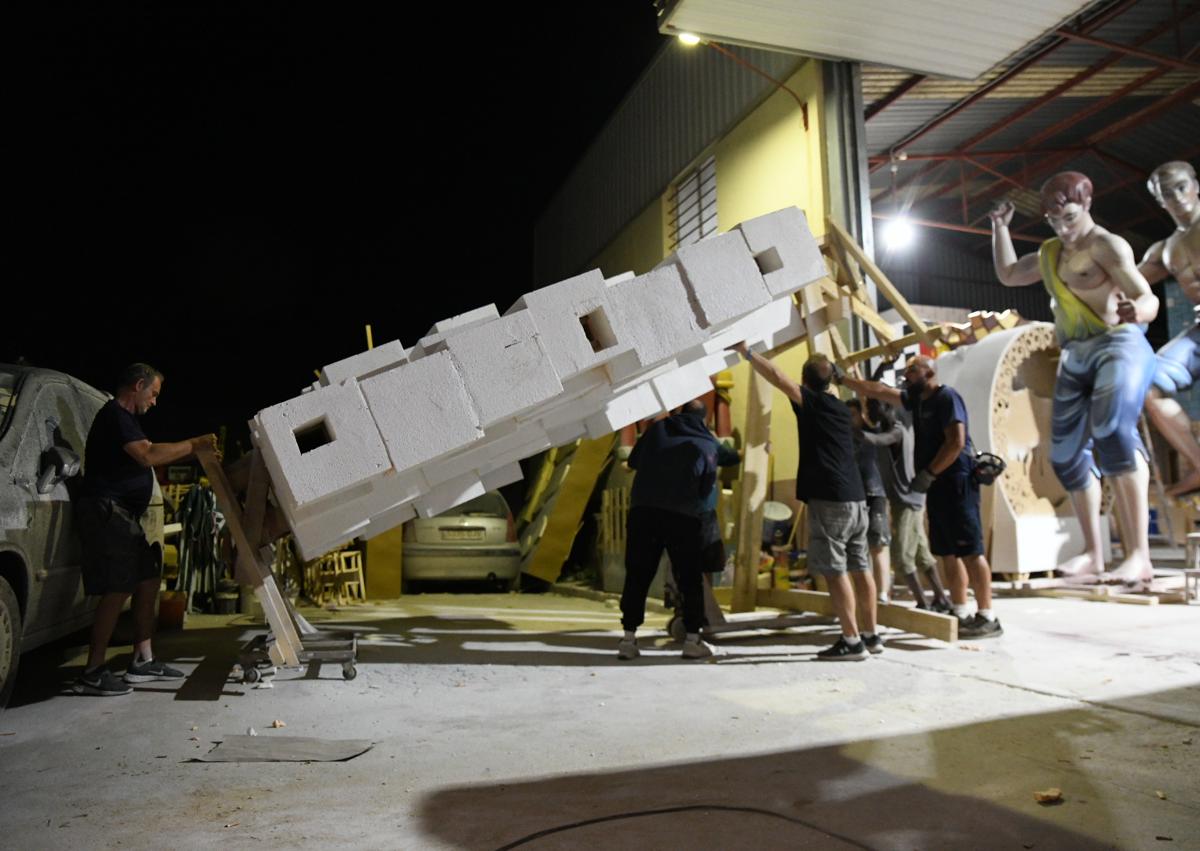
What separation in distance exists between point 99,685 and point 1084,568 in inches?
339

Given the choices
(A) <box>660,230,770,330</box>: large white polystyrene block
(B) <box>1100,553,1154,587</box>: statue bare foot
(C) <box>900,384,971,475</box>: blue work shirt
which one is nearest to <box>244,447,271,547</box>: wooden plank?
(A) <box>660,230,770,330</box>: large white polystyrene block

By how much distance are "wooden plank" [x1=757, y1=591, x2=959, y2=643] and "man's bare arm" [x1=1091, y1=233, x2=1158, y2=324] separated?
422cm

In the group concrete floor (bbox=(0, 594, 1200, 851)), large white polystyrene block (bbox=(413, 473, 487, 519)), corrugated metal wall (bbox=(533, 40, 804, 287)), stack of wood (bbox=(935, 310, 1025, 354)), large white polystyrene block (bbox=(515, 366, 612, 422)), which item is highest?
corrugated metal wall (bbox=(533, 40, 804, 287))

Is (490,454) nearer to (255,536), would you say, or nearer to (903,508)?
(255,536)

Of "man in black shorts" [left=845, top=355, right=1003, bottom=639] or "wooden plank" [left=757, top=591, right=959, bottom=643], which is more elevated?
"man in black shorts" [left=845, top=355, right=1003, bottom=639]

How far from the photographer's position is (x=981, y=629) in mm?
5551

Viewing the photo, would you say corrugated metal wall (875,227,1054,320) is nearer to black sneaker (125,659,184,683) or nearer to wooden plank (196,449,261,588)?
wooden plank (196,449,261,588)

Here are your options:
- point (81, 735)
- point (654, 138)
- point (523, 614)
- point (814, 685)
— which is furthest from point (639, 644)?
point (654, 138)

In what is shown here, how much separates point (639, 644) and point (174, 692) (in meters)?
2.98

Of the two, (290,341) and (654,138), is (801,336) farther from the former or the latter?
(290,341)

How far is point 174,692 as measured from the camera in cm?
438

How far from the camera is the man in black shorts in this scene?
556 cm

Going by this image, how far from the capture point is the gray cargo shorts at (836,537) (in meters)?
4.98

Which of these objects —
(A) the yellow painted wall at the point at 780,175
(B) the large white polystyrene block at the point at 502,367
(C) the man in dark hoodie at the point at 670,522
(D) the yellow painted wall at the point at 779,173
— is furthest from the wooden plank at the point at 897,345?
(B) the large white polystyrene block at the point at 502,367
